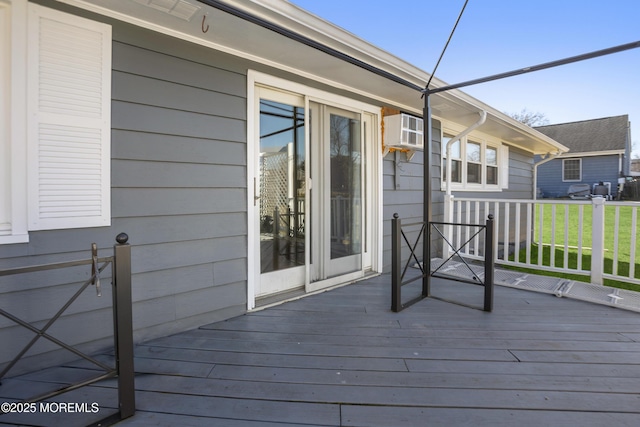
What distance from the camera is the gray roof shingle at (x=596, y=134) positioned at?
15.2m

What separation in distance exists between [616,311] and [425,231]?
1659mm

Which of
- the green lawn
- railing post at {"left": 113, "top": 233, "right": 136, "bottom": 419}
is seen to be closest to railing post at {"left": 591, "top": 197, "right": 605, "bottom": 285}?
the green lawn

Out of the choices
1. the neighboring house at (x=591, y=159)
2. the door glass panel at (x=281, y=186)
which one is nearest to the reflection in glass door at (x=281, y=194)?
the door glass panel at (x=281, y=186)

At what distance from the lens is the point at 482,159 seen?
5.93 metres

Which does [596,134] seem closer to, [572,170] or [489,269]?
[572,170]

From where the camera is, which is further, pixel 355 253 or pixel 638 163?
pixel 638 163

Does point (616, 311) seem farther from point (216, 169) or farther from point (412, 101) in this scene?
point (216, 169)

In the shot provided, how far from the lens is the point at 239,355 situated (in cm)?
199

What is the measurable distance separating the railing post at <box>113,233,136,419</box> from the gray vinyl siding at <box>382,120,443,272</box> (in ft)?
9.75

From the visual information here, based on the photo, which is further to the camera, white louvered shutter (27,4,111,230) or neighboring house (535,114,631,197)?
neighboring house (535,114,631,197)

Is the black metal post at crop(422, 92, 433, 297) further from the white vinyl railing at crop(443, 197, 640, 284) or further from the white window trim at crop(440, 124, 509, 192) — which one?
the white window trim at crop(440, 124, 509, 192)

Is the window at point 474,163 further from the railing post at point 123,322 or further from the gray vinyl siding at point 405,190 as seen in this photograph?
the railing post at point 123,322

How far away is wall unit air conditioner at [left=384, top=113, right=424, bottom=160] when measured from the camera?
3.70 m

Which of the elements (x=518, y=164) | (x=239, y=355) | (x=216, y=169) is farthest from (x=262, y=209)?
(x=518, y=164)
